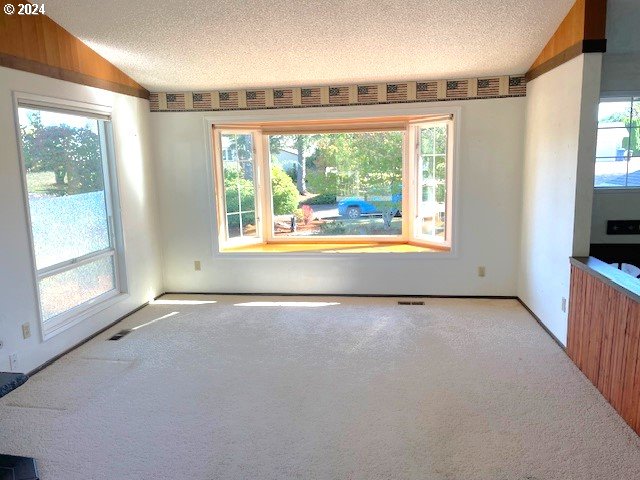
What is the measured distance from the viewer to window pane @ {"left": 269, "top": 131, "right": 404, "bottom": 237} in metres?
5.36

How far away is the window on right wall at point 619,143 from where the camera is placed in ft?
12.9

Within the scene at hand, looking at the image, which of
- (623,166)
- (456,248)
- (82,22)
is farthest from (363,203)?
(82,22)

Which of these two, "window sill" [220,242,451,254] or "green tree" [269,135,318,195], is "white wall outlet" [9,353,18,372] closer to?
"window sill" [220,242,451,254]

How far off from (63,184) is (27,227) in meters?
0.63

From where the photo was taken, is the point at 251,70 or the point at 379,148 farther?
the point at 379,148

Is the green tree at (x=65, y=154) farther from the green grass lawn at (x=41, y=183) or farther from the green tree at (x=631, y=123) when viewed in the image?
the green tree at (x=631, y=123)

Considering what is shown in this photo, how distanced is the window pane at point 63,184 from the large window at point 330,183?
1316 millimetres

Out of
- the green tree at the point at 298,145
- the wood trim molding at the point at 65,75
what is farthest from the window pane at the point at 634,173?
the wood trim molding at the point at 65,75

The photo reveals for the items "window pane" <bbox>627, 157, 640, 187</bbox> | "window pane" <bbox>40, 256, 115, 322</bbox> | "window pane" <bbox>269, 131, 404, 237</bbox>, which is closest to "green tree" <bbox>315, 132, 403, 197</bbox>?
"window pane" <bbox>269, 131, 404, 237</bbox>

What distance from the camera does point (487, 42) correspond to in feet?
12.6

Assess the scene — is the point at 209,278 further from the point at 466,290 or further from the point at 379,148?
the point at 466,290

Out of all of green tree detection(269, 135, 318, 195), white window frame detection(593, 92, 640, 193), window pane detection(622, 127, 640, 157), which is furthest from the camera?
green tree detection(269, 135, 318, 195)

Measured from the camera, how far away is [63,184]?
3793 millimetres

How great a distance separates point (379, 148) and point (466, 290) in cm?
185
